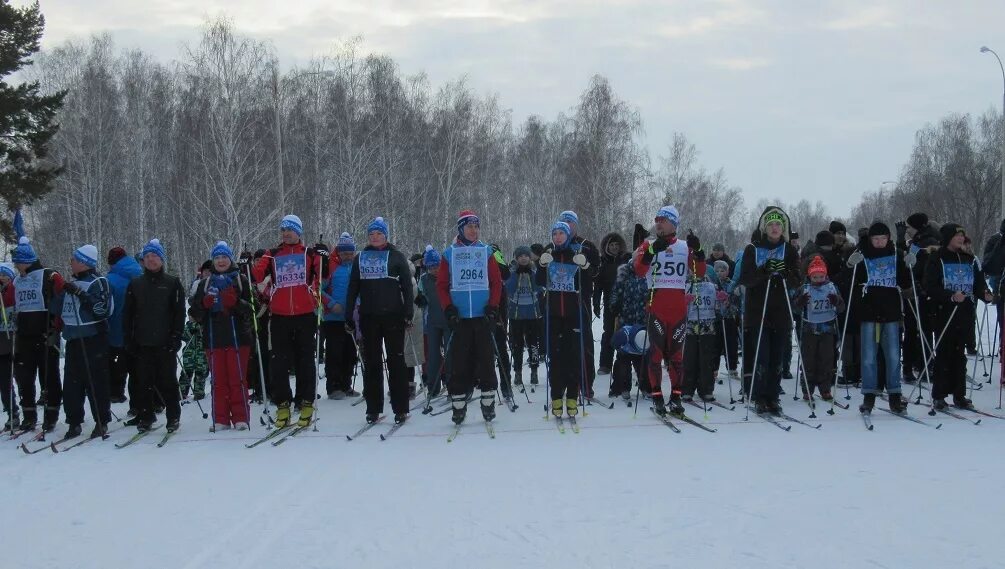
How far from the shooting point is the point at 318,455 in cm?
689

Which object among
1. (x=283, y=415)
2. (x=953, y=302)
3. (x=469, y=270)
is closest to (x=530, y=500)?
(x=469, y=270)

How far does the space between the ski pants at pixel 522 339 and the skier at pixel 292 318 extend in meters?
3.58

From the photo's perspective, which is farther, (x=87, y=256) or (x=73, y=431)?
(x=87, y=256)

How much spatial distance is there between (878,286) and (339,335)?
6.61 metres

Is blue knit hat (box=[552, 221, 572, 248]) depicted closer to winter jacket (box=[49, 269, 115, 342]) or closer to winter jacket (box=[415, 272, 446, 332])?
winter jacket (box=[415, 272, 446, 332])

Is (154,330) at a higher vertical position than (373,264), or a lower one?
lower

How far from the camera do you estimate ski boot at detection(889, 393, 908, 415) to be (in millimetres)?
7980

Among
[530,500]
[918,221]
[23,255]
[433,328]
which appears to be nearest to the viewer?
[530,500]

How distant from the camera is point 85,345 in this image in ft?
26.9

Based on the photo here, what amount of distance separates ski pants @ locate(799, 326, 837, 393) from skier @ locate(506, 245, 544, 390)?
11.6ft

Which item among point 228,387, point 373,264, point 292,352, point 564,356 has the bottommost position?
point 228,387

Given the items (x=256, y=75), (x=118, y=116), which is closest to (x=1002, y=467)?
(x=256, y=75)

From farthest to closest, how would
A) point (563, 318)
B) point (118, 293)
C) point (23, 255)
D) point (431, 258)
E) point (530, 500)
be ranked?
1. point (431, 258)
2. point (118, 293)
3. point (23, 255)
4. point (563, 318)
5. point (530, 500)

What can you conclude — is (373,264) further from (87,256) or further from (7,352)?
(7,352)
